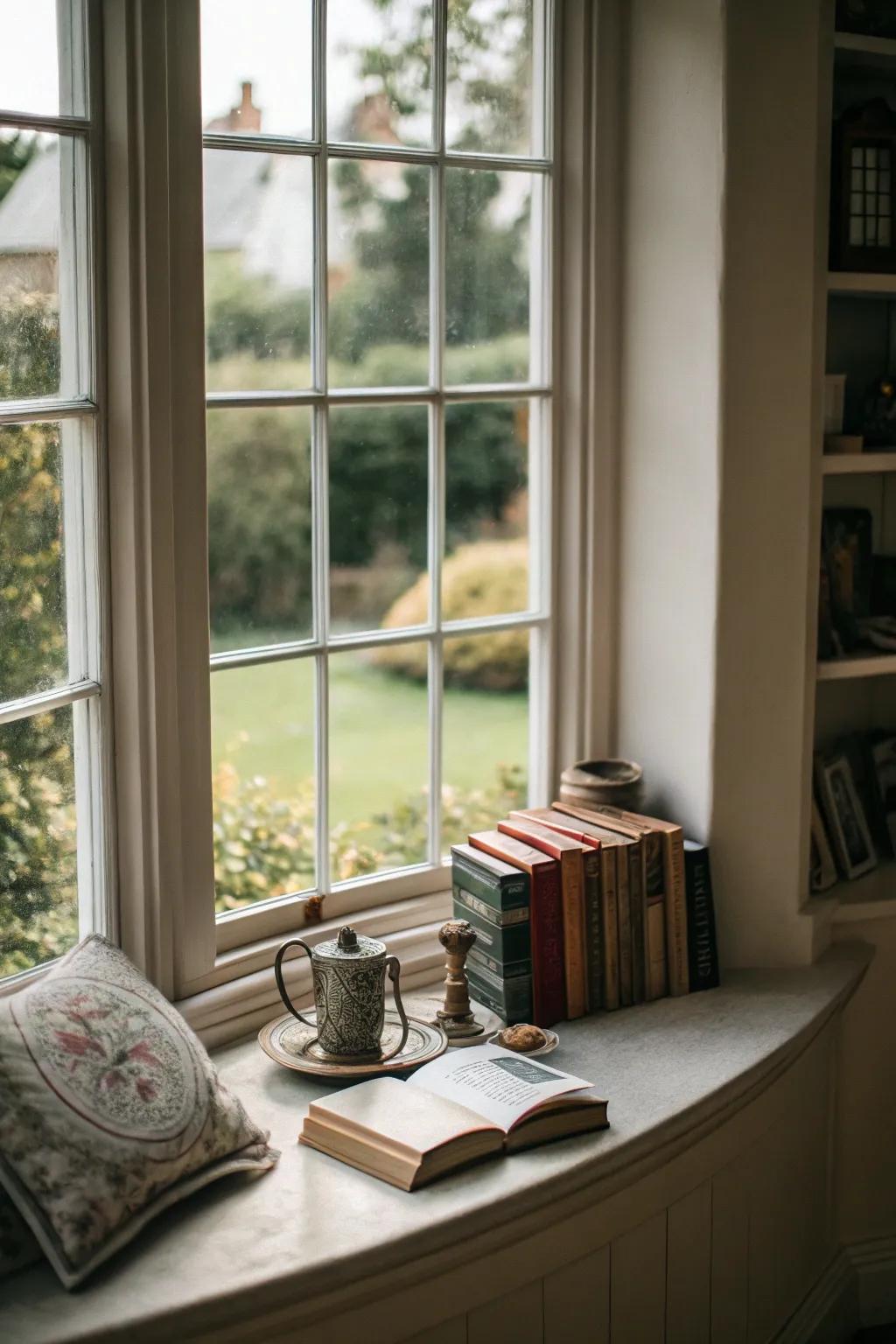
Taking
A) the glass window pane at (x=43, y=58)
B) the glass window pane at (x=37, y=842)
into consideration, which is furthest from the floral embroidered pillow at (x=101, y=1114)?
the glass window pane at (x=43, y=58)

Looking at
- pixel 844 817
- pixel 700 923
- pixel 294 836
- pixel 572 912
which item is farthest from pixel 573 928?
pixel 294 836

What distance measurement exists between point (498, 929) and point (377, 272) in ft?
3.61

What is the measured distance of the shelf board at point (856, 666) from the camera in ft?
8.31

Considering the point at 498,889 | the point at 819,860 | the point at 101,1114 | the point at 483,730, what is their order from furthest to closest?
1. the point at 483,730
2. the point at 819,860
3. the point at 498,889
4. the point at 101,1114

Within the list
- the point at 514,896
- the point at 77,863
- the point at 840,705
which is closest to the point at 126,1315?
the point at 77,863

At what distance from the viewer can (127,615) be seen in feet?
6.68

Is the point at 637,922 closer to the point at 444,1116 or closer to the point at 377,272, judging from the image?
the point at 444,1116

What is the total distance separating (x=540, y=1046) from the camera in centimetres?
215

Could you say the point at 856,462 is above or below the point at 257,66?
below

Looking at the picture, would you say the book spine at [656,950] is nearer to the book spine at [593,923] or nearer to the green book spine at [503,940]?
the book spine at [593,923]

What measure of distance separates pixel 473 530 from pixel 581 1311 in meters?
1.71

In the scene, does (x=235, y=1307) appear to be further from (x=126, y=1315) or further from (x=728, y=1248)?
(x=728, y=1248)

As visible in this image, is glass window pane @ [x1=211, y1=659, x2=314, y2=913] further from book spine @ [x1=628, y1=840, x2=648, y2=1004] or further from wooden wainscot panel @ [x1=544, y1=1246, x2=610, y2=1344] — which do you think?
wooden wainscot panel @ [x1=544, y1=1246, x2=610, y2=1344]

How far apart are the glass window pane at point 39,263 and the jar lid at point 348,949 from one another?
2.88 feet
